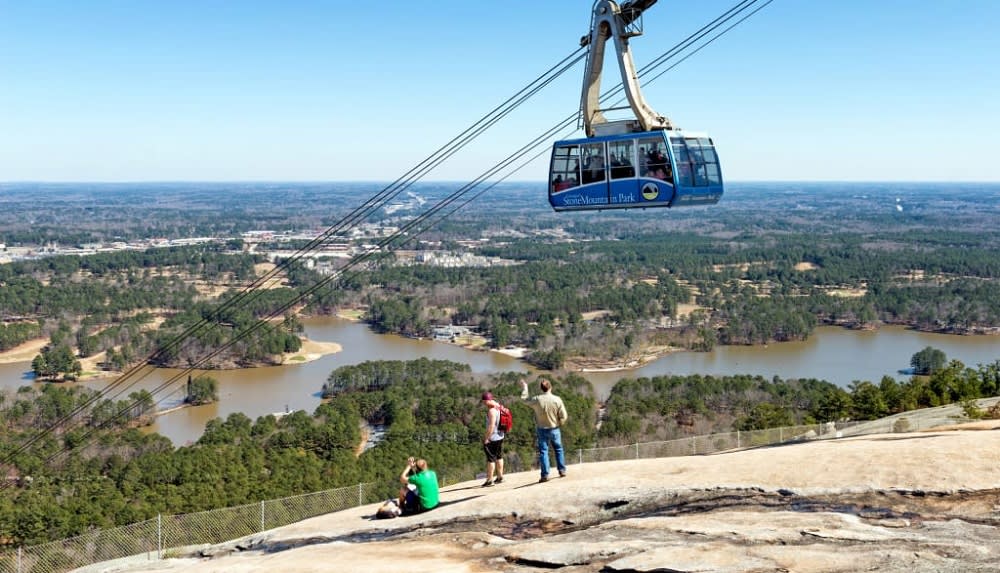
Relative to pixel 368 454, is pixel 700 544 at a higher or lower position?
higher

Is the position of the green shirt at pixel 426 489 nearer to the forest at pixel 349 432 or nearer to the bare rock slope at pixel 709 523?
the bare rock slope at pixel 709 523

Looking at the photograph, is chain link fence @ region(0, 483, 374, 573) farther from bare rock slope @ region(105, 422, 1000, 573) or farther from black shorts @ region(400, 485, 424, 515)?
black shorts @ region(400, 485, 424, 515)

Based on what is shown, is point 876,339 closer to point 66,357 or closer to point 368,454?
point 368,454

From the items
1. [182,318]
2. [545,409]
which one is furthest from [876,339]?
[545,409]

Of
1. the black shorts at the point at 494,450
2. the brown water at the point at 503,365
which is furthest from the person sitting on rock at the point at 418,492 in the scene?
the brown water at the point at 503,365

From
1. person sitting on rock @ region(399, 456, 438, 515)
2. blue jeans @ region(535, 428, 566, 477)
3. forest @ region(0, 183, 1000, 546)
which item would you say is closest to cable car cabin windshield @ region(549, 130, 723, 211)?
blue jeans @ region(535, 428, 566, 477)
